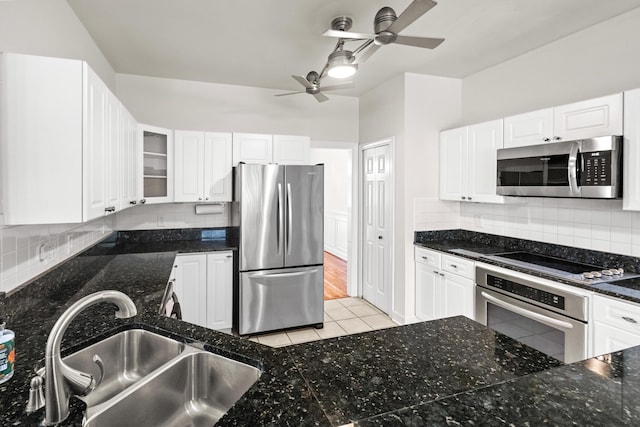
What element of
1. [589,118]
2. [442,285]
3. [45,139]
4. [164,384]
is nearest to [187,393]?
[164,384]

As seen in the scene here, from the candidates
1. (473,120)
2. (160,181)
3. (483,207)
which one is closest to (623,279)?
(483,207)

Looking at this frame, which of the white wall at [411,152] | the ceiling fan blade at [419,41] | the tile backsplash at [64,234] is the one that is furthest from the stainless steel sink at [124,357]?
the white wall at [411,152]

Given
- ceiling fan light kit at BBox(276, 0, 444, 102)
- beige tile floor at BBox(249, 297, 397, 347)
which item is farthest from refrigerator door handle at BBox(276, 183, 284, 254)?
ceiling fan light kit at BBox(276, 0, 444, 102)

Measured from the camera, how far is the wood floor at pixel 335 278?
507cm

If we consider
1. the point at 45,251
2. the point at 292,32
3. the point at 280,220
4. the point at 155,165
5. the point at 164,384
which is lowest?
the point at 164,384

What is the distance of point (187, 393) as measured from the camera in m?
1.25

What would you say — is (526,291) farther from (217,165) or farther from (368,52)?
(217,165)

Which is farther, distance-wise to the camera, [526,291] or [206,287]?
[206,287]

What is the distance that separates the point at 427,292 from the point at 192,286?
2.43 metres

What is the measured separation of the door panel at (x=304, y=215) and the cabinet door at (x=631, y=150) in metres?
2.47

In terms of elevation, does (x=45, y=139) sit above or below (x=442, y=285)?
above

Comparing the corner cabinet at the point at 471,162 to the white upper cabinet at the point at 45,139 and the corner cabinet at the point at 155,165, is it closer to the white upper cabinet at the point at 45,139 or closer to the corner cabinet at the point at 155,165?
the corner cabinet at the point at 155,165

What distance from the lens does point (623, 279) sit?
7.45ft

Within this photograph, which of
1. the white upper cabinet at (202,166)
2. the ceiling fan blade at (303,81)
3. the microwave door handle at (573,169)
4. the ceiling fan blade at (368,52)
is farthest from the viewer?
the white upper cabinet at (202,166)
